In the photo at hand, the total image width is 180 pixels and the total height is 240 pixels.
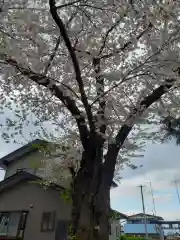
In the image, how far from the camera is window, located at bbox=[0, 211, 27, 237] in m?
11.0

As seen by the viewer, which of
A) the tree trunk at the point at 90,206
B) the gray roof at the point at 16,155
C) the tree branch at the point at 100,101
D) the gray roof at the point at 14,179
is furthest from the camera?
the gray roof at the point at 16,155

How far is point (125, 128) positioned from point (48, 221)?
25.8 ft

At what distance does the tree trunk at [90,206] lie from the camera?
12.9ft

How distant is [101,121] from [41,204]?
27.1 feet

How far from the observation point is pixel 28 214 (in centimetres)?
1111

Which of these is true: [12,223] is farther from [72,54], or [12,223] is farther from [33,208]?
[72,54]

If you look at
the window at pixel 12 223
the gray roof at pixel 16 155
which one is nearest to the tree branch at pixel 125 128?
the window at pixel 12 223

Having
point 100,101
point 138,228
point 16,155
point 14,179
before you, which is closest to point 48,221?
point 14,179

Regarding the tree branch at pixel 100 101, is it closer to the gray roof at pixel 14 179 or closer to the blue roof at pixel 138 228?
the gray roof at pixel 14 179

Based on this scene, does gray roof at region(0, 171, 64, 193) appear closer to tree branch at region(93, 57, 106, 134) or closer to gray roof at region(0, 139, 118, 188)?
gray roof at region(0, 139, 118, 188)

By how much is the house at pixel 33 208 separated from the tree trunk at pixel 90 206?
615cm

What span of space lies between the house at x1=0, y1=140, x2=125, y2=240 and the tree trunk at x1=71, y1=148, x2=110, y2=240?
615cm

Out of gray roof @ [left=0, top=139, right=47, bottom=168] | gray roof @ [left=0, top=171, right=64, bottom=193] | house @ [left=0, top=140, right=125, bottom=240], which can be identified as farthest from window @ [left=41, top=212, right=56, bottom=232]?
gray roof @ [left=0, top=139, right=47, bottom=168]

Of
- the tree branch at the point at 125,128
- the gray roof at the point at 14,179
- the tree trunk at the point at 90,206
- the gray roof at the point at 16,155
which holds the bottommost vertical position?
the tree trunk at the point at 90,206
